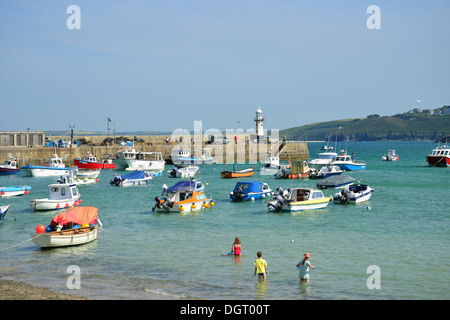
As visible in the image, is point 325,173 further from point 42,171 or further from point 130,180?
point 42,171

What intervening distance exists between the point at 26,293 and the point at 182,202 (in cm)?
1933

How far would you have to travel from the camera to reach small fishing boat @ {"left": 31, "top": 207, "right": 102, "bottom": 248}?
81.6 feet

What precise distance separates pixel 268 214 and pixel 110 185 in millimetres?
28198

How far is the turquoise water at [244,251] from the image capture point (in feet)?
62.5

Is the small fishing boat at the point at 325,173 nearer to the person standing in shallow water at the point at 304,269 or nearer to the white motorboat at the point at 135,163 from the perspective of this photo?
the white motorboat at the point at 135,163

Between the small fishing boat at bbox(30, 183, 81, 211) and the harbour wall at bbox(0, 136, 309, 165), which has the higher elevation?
the harbour wall at bbox(0, 136, 309, 165)

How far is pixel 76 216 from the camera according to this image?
85.8ft

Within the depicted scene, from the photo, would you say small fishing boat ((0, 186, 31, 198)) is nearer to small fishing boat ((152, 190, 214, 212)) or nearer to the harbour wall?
small fishing boat ((152, 190, 214, 212))

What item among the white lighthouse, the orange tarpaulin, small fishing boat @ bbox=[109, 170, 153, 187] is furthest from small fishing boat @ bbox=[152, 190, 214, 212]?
the white lighthouse

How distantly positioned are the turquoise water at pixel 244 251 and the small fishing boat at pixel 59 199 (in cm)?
87

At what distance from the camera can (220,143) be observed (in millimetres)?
110500

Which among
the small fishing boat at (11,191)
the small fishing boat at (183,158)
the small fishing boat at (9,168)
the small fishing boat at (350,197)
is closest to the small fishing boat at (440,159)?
the small fishing boat at (183,158)
